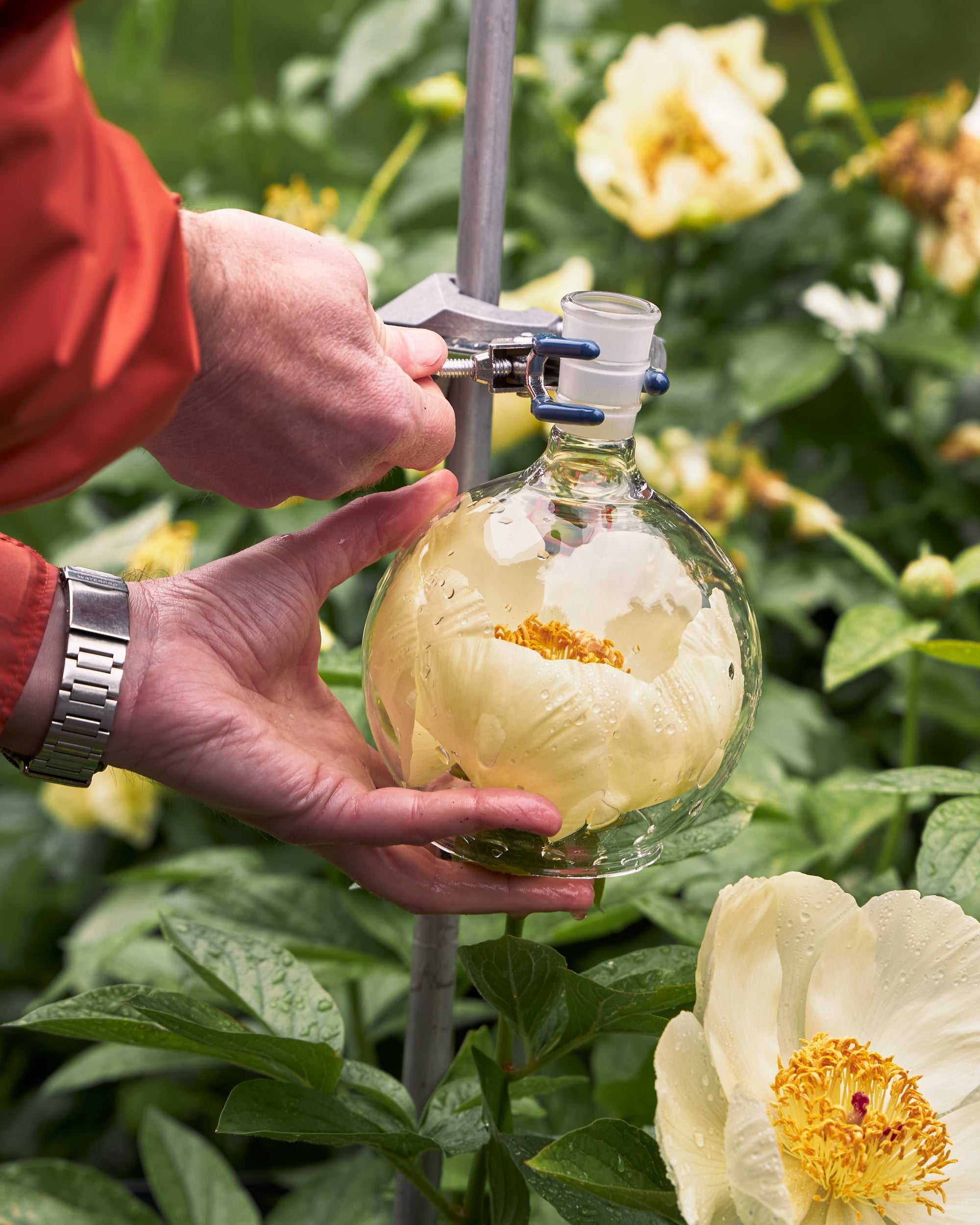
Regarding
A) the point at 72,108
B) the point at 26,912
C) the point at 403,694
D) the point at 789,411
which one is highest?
the point at 72,108

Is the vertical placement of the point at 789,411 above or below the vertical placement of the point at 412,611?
below

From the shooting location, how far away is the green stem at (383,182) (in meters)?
1.18

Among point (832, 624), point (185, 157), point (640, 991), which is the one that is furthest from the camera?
point (185, 157)

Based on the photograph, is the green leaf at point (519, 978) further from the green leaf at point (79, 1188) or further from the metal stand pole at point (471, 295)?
the green leaf at point (79, 1188)

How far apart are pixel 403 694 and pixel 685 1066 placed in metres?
0.17

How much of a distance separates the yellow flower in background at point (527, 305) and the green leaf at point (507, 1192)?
51 cm

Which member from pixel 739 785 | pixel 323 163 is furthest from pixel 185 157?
pixel 739 785

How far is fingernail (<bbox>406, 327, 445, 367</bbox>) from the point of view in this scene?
48 cm

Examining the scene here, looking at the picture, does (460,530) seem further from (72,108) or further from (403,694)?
(72,108)

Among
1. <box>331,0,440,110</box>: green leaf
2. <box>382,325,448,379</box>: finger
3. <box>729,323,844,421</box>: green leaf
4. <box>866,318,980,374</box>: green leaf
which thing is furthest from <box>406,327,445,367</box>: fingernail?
<box>331,0,440,110</box>: green leaf

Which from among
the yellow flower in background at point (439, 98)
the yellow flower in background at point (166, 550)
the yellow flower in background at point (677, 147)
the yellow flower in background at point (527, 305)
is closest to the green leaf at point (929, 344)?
the yellow flower in background at point (677, 147)

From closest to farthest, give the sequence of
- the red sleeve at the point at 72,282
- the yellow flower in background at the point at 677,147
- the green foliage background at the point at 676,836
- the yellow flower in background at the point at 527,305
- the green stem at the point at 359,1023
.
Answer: the red sleeve at the point at 72,282 < the green foliage background at the point at 676,836 < the green stem at the point at 359,1023 < the yellow flower in background at the point at 527,305 < the yellow flower in background at the point at 677,147

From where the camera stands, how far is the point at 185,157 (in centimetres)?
220

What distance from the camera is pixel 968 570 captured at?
0.67m
